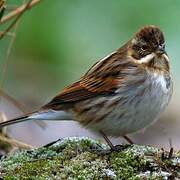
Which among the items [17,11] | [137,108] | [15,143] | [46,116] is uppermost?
[17,11]

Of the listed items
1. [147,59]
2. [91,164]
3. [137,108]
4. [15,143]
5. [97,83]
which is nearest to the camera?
[91,164]

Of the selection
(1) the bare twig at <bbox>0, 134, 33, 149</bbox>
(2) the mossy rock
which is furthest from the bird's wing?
(2) the mossy rock

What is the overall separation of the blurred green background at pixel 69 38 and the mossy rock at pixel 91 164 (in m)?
4.77

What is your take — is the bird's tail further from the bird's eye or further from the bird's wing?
the bird's eye

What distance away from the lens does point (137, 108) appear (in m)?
7.74

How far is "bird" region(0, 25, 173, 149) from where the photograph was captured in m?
7.77

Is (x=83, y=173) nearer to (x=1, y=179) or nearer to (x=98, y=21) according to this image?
(x=1, y=179)

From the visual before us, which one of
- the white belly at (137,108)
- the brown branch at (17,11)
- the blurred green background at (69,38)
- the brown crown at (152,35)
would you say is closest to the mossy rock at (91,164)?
the white belly at (137,108)

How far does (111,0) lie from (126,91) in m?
6.31

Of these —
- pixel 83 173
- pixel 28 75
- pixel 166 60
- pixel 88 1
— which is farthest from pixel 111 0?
pixel 83 173

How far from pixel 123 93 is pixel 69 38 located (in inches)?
213

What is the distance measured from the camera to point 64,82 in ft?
40.3

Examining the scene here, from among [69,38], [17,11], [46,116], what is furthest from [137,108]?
[69,38]

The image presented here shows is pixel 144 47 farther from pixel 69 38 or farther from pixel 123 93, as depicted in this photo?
pixel 69 38
